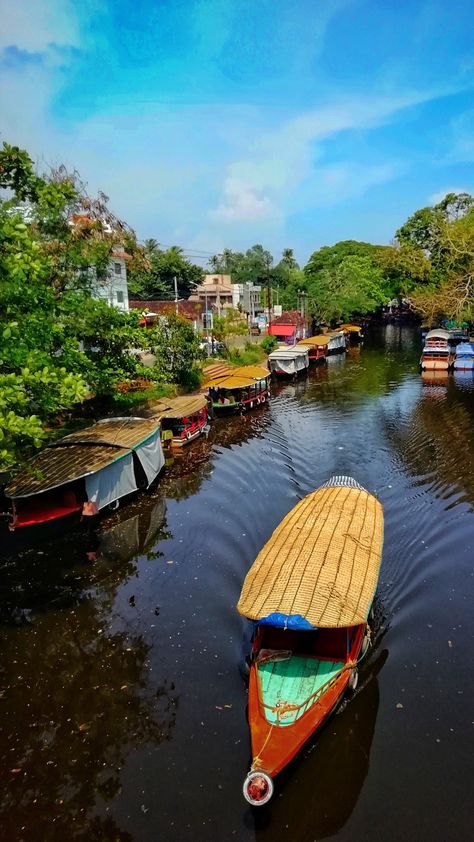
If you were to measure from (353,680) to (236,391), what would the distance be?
26.5 m

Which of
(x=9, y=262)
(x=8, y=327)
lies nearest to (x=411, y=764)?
(x=8, y=327)

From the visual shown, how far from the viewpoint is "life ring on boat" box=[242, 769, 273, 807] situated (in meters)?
8.66

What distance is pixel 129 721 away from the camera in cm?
1144

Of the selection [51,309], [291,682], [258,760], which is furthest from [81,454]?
[258,760]

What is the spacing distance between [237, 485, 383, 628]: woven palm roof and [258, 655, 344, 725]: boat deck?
122cm

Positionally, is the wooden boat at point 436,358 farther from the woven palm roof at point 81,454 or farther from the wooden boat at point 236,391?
the woven palm roof at point 81,454

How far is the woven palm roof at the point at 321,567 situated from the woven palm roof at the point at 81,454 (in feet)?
26.6

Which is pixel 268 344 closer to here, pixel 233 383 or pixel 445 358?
pixel 445 358

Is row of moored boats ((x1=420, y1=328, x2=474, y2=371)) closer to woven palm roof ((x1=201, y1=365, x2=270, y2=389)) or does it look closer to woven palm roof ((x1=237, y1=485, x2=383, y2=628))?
woven palm roof ((x1=201, y1=365, x2=270, y2=389))

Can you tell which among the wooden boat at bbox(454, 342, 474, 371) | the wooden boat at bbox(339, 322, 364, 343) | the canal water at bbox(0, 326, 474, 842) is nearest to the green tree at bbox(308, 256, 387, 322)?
the wooden boat at bbox(339, 322, 364, 343)

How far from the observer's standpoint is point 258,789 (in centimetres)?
873

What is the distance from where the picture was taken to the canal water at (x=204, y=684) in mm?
9375

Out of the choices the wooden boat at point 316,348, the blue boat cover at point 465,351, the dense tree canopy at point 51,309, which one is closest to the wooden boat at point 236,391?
the dense tree canopy at point 51,309

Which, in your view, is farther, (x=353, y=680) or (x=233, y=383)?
(x=233, y=383)
